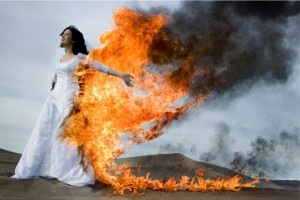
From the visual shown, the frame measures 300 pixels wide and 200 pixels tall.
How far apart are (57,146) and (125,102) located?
1.53 meters

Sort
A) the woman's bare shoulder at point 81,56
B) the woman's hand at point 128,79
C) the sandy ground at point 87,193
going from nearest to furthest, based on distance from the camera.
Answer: the sandy ground at point 87,193 < the woman's hand at point 128,79 < the woman's bare shoulder at point 81,56

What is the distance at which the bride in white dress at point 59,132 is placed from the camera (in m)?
8.16

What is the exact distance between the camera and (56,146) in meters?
8.28

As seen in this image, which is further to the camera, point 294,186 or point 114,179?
point 294,186

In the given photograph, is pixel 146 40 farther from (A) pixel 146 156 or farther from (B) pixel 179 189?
(A) pixel 146 156

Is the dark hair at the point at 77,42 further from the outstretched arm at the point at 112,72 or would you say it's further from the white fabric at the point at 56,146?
the outstretched arm at the point at 112,72

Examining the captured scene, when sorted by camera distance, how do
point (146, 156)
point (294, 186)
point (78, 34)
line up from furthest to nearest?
point (146, 156) → point (294, 186) → point (78, 34)

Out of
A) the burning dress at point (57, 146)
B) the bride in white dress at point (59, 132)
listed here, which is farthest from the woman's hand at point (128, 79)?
the burning dress at point (57, 146)

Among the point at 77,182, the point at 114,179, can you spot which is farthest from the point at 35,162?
the point at 114,179

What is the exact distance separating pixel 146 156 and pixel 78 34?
6.20 m

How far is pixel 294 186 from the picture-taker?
41.5ft

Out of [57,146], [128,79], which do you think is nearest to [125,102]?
[128,79]

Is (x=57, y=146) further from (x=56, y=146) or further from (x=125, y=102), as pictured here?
(x=125, y=102)

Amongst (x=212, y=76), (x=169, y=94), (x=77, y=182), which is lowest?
(x=77, y=182)
